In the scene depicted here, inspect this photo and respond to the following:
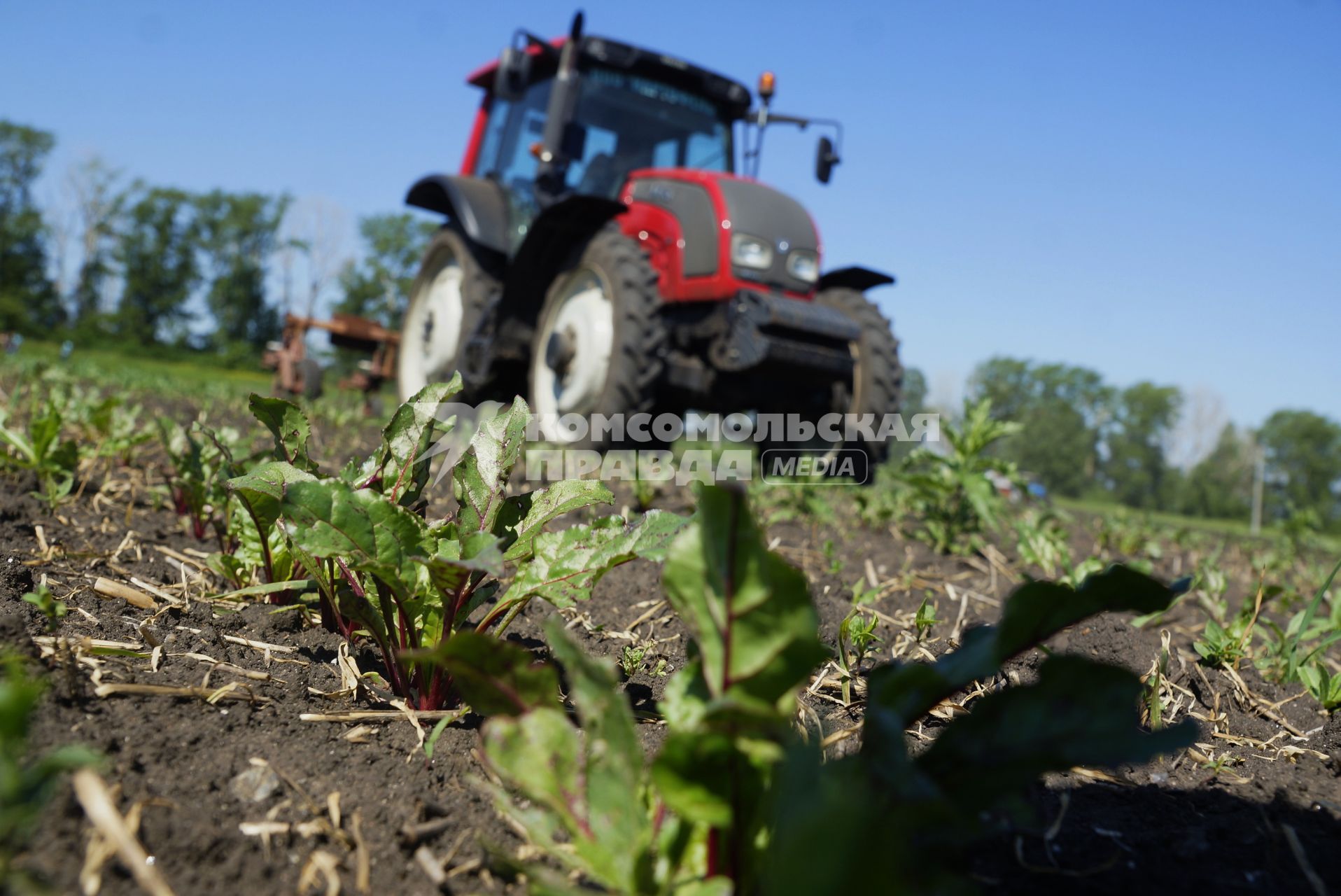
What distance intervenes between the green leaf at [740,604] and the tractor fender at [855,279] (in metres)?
4.50

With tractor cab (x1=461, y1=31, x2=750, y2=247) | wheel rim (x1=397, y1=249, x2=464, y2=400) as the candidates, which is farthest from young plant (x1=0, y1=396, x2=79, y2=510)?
wheel rim (x1=397, y1=249, x2=464, y2=400)

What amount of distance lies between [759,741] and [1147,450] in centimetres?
8476

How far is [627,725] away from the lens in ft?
2.58

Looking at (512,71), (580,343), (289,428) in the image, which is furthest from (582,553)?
(512,71)

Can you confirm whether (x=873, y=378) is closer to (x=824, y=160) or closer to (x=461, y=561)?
(x=824, y=160)

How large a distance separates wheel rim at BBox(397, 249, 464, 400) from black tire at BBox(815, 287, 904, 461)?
8.58 ft

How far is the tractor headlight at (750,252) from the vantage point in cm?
466

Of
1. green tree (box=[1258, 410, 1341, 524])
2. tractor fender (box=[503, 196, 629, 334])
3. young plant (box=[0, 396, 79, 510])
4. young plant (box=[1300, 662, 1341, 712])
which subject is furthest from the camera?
green tree (box=[1258, 410, 1341, 524])

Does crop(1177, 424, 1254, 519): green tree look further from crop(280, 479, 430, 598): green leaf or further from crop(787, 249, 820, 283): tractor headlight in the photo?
crop(280, 479, 430, 598): green leaf

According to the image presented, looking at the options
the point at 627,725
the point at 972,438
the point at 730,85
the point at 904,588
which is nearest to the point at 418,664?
the point at 627,725

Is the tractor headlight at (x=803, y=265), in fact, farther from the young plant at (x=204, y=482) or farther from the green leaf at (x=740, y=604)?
the green leaf at (x=740, y=604)

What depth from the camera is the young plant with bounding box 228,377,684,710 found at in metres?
1.09

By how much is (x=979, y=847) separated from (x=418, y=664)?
2.60 feet

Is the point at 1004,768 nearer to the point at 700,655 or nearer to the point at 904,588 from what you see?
the point at 700,655
